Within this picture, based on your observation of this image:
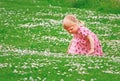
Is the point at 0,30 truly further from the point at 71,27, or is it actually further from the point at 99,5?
the point at 99,5

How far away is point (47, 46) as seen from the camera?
30.6m

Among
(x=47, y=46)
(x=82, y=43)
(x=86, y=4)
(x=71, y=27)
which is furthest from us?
(x=86, y=4)

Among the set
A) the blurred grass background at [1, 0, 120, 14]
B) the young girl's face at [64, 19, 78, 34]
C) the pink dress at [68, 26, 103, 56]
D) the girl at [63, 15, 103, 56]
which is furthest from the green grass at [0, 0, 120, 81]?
the young girl's face at [64, 19, 78, 34]

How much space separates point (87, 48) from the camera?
26281mm

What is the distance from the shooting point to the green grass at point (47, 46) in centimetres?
1983

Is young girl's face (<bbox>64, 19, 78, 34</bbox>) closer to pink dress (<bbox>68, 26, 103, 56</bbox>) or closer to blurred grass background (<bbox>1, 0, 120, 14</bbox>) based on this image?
pink dress (<bbox>68, 26, 103, 56</bbox>)

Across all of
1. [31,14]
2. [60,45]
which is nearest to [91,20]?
[31,14]

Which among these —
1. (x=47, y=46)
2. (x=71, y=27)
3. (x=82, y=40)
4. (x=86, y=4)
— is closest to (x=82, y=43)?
(x=82, y=40)

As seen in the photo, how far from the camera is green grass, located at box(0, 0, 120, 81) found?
1983 cm

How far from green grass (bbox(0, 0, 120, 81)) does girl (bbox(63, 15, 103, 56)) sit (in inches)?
27.8

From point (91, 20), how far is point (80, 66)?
23.1 m

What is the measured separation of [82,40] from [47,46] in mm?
4596

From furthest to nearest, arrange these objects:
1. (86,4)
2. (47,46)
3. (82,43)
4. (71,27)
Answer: (86,4), (47,46), (82,43), (71,27)

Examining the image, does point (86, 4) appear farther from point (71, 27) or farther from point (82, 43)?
point (71, 27)
